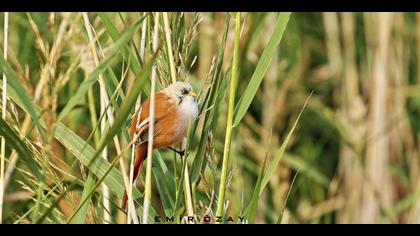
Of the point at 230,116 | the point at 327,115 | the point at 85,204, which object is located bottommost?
the point at 85,204

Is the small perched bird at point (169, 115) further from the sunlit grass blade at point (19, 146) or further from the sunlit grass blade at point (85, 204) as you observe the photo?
the sunlit grass blade at point (19, 146)

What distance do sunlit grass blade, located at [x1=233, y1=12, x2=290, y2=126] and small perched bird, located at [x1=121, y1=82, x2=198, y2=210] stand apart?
8cm

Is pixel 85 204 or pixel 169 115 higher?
pixel 169 115

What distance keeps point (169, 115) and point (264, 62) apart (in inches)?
7.0

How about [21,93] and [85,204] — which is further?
[85,204]

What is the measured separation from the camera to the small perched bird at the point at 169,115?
119 cm

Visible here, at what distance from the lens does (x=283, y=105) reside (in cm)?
295

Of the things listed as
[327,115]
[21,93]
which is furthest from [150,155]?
[327,115]

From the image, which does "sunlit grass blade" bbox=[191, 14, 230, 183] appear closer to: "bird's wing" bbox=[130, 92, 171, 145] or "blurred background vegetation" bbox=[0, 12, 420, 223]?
"bird's wing" bbox=[130, 92, 171, 145]

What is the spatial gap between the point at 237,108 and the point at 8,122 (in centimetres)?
37

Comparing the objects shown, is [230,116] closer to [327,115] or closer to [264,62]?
[264,62]

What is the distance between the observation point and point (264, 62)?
1212 millimetres

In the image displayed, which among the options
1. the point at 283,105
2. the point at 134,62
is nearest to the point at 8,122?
the point at 134,62

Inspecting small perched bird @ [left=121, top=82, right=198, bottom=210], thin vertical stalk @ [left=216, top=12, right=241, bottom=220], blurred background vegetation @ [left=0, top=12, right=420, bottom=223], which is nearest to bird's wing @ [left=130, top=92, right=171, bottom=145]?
small perched bird @ [left=121, top=82, right=198, bottom=210]
